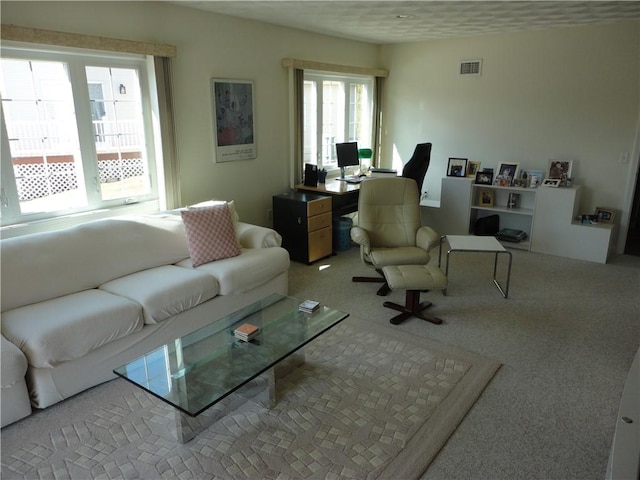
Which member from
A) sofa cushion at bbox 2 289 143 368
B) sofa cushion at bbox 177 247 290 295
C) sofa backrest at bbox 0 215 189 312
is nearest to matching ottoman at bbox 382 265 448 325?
sofa cushion at bbox 177 247 290 295

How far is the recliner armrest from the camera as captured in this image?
3.93 metres

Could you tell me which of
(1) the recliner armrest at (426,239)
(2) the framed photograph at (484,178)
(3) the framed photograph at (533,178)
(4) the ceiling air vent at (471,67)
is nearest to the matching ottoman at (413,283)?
(1) the recliner armrest at (426,239)

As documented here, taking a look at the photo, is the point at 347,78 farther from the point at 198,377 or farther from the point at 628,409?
the point at 628,409

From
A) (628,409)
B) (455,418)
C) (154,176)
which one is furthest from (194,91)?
(628,409)

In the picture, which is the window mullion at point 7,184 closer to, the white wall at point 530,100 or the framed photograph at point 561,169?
the white wall at point 530,100

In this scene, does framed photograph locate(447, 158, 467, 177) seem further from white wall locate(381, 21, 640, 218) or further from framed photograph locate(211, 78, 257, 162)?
framed photograph locate(211, 78, 257, 162)

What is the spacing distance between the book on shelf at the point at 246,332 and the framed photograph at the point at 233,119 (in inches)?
92.0

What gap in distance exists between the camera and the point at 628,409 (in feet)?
4.92

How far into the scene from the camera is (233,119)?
14.8 ft

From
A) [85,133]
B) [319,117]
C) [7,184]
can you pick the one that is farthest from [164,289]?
[319,117]

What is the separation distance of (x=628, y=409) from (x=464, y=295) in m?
2.52

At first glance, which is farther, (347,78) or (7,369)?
(347,78)

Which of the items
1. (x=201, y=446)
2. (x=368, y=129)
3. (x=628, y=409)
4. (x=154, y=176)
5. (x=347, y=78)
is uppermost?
(x=347, y=78)

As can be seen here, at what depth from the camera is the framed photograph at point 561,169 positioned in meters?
5.13
